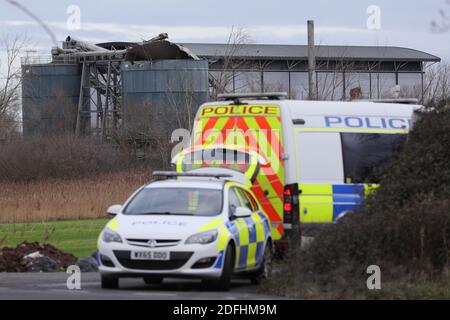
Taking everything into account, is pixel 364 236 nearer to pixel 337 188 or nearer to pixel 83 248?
pixel 337 188

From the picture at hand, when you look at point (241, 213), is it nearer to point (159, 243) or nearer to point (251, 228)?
point (251, 228)

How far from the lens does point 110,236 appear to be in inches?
571

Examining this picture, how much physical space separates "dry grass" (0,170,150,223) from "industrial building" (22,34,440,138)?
10.1 meters

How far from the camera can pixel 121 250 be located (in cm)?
1424

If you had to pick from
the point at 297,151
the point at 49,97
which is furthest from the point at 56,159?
the point at 297,151

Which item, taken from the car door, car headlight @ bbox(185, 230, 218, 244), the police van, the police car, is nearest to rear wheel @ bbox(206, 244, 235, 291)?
the police car

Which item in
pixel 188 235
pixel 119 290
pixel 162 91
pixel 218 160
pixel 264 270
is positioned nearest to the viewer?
pixel 188 235

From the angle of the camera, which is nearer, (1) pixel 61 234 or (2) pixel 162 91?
(1) pixel 61 234

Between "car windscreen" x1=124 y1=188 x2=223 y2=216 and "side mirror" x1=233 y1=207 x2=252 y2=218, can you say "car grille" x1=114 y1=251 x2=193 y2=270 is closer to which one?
"car windscreen" x1=124 y1=188 x2=223 y2=216

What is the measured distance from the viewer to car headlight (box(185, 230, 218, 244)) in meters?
14.2

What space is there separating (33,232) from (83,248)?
22.6ft

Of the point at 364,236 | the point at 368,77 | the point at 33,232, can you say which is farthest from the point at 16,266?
the point at 368,77

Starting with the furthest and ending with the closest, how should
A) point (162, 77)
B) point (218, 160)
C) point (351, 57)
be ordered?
point (351, 57) < point (162, 77) < point (218, 160)

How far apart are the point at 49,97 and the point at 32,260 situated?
54.5 meters
